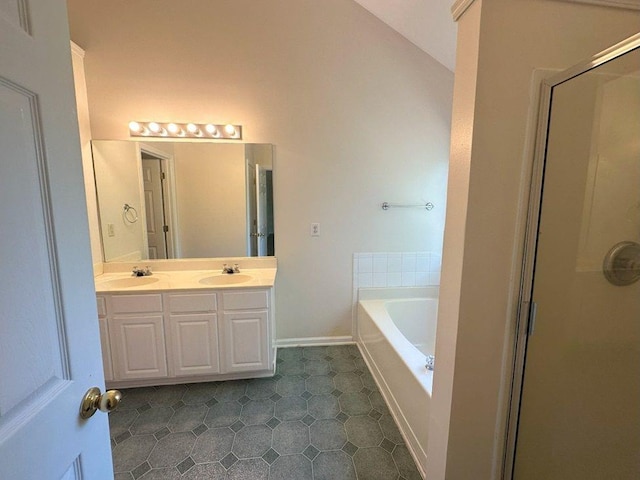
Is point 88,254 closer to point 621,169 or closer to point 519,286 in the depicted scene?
point 519,286

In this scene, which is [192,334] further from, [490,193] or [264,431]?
[490,193]

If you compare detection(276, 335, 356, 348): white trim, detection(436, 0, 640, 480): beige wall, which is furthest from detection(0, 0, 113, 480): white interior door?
detection(276, 335, 356, 348): white trim

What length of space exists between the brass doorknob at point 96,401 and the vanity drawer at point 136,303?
4.96 feet

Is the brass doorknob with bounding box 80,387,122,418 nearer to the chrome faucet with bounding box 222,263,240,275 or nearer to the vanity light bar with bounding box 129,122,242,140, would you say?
the chrome faucet with bounding box 222,263,240,275

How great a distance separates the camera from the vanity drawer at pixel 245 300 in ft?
6.92

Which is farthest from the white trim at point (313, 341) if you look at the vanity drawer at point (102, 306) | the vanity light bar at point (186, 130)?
the vanity light bar at point (186, 130)

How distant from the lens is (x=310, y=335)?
9.19 feet

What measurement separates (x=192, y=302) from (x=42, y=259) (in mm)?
1657

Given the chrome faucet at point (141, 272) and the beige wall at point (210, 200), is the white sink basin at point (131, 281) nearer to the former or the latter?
the chrome faucet at point (141, 272)

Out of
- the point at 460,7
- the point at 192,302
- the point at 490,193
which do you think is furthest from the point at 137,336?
the point at 460,7

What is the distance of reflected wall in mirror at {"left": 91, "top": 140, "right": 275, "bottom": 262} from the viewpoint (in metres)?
2.39

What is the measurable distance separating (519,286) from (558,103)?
61cm

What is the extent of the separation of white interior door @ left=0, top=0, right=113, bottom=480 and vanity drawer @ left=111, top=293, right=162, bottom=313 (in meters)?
1.51

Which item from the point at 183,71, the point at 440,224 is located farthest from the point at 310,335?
the point at 183,71
